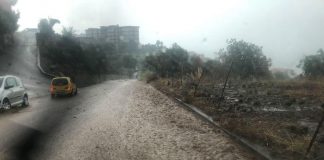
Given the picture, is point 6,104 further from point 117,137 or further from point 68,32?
point 68,32

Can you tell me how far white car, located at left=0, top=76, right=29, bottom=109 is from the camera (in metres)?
19.8

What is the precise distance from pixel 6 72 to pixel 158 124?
43.4m

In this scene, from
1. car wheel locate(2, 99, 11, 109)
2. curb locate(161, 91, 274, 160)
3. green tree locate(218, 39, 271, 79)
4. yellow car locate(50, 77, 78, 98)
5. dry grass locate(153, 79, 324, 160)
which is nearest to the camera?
curb locate(161, 91, 274, 160)

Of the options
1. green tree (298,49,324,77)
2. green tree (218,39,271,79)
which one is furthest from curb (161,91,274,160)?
green tree (298,49,324,77)

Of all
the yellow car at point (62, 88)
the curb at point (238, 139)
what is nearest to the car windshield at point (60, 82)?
the yellow car at point (62, 88)

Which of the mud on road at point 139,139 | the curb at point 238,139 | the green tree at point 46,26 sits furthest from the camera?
the green tree at point 46,26

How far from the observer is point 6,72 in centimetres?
5353

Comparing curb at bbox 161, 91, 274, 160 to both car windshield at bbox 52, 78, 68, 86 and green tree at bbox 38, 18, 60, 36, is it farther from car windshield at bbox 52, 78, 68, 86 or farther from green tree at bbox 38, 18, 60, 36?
green tree at bbox 38, 18, 60, 36

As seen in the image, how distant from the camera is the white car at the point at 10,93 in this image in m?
19.8

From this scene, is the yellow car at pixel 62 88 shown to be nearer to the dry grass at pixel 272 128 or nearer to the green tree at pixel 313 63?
the dry grass at pixel 272 128

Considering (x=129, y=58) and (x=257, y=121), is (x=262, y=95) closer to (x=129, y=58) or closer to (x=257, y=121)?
(x=257, y=121)

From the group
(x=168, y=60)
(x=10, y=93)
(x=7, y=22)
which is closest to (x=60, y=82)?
(x=10, y=93)

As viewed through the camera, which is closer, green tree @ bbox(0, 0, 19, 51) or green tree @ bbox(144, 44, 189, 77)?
green tree @ bbox(0, 0, 19, 51)

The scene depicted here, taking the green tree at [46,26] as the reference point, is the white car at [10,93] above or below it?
below
